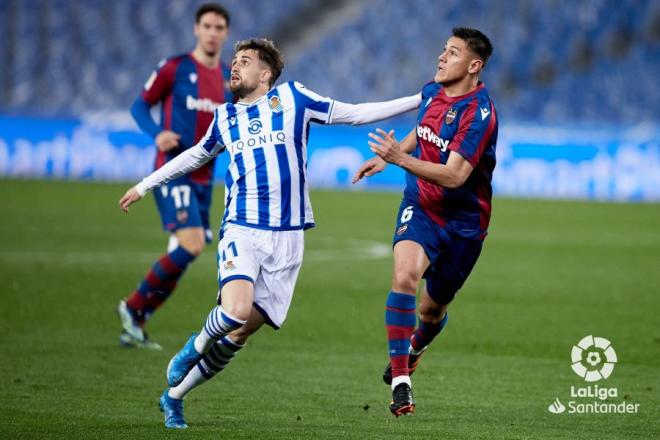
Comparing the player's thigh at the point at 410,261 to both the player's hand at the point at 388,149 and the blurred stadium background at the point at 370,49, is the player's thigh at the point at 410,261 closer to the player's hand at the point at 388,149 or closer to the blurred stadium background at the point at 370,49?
Answer: the player's hand at the point at 388,149

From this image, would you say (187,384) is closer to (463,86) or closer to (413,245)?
(413,245)

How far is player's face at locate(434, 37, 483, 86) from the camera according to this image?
280 inches

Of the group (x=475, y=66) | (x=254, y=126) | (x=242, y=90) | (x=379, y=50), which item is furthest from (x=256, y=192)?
(x=379, y=50)

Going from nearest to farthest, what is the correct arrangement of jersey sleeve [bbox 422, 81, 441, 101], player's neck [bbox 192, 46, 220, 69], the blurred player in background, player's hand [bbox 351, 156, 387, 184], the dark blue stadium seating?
player's hand [bbox 351, 156, 387, 184] < jersey sleeve [bbox 422, 81, 441, 101] < the blurred player in background < player's neck [bbox 192, 46, 220, 69] < the dark blue stadium seating

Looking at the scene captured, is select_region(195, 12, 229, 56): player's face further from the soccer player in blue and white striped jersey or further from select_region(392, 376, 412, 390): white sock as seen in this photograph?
select_region(392, 376, 412, 390): white sock

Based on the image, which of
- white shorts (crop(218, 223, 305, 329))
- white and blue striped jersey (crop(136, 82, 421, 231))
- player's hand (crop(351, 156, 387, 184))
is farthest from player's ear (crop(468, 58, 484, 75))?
white shorts (crop(218, 223, 305, 329))

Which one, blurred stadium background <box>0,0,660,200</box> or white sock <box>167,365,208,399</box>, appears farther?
blurred stadium background <box>0,0,660,200</box>

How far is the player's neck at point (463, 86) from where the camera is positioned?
7.18m

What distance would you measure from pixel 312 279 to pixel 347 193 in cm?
1377

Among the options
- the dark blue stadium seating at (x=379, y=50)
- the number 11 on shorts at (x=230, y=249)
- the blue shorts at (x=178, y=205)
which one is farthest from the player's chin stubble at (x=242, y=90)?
the dark blue stadium seating at (x=379, y=50)

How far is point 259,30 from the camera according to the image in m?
39.5

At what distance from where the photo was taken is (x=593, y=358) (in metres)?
9.06

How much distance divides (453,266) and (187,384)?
1.86m

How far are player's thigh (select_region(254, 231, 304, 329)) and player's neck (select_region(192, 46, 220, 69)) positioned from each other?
3833mm
